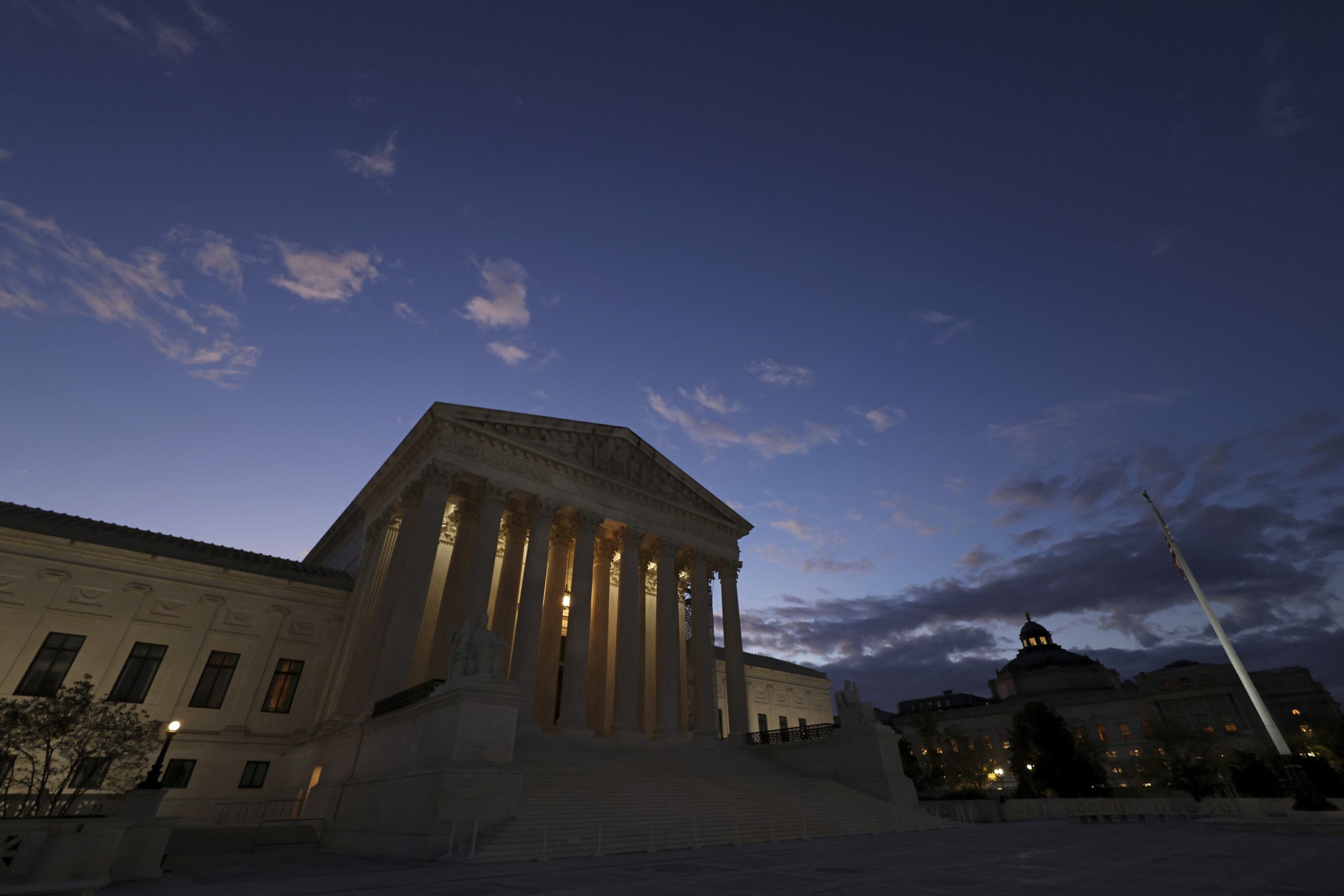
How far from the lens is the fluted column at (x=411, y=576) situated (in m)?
22.7

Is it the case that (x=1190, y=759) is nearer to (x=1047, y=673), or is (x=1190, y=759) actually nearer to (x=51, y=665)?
(x=1047, y=673)

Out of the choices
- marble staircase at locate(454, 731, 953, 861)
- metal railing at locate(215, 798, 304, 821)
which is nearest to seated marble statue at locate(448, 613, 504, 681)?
marble staircase at locate(454, 731, 953, 861)

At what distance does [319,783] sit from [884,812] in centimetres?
2132

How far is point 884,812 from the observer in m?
23.3

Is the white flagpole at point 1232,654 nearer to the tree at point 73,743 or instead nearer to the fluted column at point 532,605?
the fluted column at point 532,605

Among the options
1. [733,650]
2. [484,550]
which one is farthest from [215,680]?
[733,650]

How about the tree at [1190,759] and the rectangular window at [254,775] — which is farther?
the tree at [1190,759]

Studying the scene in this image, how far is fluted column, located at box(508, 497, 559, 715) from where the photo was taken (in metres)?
25.4

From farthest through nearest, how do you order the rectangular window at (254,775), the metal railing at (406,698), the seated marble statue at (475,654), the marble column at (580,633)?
the rectangular window at (254,775), the marble column at (580,633), the metal railing at (406,698), the seated marble statue at (475,654)

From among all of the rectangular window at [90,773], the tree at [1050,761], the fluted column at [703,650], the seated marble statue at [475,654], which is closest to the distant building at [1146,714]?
the tree at [1050,761]

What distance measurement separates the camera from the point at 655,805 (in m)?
18.4

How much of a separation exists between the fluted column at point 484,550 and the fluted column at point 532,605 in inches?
63.1

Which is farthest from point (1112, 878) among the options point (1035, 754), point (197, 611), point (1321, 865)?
point (1035, 754)

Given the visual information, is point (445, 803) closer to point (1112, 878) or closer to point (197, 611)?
point (1112, 878)
